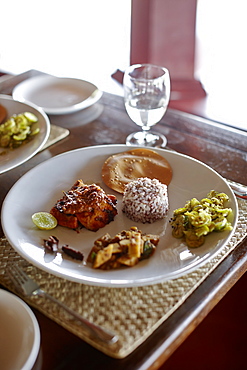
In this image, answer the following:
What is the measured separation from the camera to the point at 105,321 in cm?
93

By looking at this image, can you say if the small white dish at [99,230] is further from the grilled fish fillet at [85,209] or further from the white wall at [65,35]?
the white wall at [65,35]

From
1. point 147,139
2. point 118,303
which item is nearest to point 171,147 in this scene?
point 147,139

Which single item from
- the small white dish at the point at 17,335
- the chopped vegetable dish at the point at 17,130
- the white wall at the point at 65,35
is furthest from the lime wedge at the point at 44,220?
the white wall at the point at 65,35

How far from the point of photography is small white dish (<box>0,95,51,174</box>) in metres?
1.40

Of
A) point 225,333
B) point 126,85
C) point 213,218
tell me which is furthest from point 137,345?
point 126,85

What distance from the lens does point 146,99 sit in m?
1.60

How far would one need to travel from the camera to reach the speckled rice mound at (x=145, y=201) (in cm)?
115

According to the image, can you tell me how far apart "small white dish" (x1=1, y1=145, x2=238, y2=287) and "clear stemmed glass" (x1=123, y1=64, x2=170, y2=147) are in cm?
20

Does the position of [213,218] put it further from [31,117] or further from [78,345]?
[31,117]

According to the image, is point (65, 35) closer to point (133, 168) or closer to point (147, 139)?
point (147, 139)

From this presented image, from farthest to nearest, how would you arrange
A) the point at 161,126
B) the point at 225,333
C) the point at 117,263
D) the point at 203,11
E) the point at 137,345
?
the point at 203,11, the point at 161,126, the point at 225,333, the point at 117,263, the point at 137,345

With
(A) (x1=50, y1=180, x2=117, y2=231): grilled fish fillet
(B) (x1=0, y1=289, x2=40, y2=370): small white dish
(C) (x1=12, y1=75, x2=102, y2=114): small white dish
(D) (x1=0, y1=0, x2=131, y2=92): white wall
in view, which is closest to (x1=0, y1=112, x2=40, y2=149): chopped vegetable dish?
(C) (x1=12, y1=75, x2=102, y2=114): small white dish

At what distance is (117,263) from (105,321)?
129 millimetres

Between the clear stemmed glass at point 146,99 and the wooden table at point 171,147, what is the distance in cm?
6
